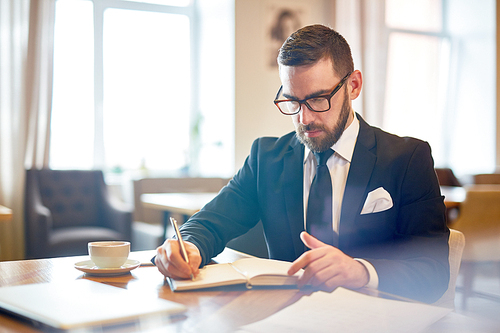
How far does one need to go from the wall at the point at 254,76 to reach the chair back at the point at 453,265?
360 centimetres

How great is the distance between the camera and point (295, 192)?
128cm

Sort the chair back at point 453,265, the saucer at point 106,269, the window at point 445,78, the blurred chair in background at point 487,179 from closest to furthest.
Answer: the saucer at point 106,269, the chair back at point 453,265, the blurred chair in background at point 487,179, the window at point 445,78

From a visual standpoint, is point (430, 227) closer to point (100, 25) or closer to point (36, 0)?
point (36, 0)

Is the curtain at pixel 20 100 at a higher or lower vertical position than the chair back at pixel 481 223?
higher

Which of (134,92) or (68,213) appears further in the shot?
(134,92)

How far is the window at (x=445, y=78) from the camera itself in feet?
18.8

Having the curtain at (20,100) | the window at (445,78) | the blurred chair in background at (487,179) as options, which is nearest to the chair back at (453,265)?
the blurred chair in background at (487,179)

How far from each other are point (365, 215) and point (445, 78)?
5601 millimetres

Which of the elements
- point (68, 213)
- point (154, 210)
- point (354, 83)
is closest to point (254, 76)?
point (154, 210)

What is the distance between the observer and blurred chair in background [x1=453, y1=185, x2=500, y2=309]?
2.73m

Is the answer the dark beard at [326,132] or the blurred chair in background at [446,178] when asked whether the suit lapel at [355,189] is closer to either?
the dark beard at [326,132]

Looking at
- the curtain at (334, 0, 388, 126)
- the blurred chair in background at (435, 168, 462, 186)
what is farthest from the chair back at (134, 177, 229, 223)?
the blurred chair in background at (435, 168, 462, 186)

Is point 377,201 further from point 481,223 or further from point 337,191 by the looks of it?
point 481,223

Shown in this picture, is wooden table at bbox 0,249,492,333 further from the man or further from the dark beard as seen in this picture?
the dark beard
